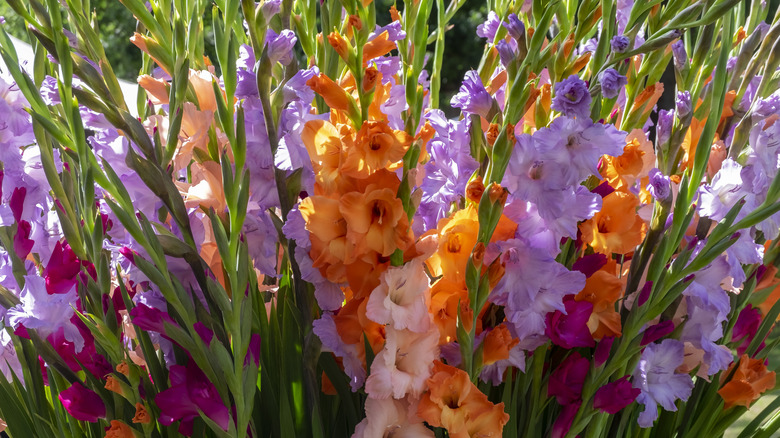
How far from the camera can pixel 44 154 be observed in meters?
0.45

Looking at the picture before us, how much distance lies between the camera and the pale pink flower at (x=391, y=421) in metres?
0.44

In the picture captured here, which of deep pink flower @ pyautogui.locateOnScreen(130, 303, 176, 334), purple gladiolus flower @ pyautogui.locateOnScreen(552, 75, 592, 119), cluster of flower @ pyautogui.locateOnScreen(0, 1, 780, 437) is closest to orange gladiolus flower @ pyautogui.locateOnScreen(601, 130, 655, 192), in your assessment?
cluster of flower @ pyautogui.locateOnScreen(0, 1, 780, 437)

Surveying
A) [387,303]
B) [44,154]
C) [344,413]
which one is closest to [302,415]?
[344,413]

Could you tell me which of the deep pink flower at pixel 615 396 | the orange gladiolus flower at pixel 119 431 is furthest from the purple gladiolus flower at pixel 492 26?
the orange gladiolus flower at pixel 119 431

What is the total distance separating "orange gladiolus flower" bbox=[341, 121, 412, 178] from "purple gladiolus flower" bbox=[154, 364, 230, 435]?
16cm

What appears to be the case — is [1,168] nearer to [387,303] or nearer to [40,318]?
[40,318]

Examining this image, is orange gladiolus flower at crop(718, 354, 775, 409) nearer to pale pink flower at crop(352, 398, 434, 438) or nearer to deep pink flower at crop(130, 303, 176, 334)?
pale pink flower at crop(352, 398, 434, 438)

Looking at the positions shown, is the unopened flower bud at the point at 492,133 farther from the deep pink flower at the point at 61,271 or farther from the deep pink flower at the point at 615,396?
the deep pink flower at the point at 61,271

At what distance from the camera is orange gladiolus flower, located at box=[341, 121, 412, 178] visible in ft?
1.34

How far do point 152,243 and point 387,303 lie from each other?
0.14m

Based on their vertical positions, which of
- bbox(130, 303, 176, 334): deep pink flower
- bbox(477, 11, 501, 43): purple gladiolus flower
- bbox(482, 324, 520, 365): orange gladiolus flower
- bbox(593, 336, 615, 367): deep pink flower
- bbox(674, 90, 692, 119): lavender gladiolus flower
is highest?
bbox(477, 11, 501, 43): purple gladiolus flower

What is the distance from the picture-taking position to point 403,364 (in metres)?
0.45

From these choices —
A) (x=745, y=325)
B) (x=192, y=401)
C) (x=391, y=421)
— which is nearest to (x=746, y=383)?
(x=745, y=325)

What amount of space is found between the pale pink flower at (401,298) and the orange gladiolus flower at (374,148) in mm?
62
